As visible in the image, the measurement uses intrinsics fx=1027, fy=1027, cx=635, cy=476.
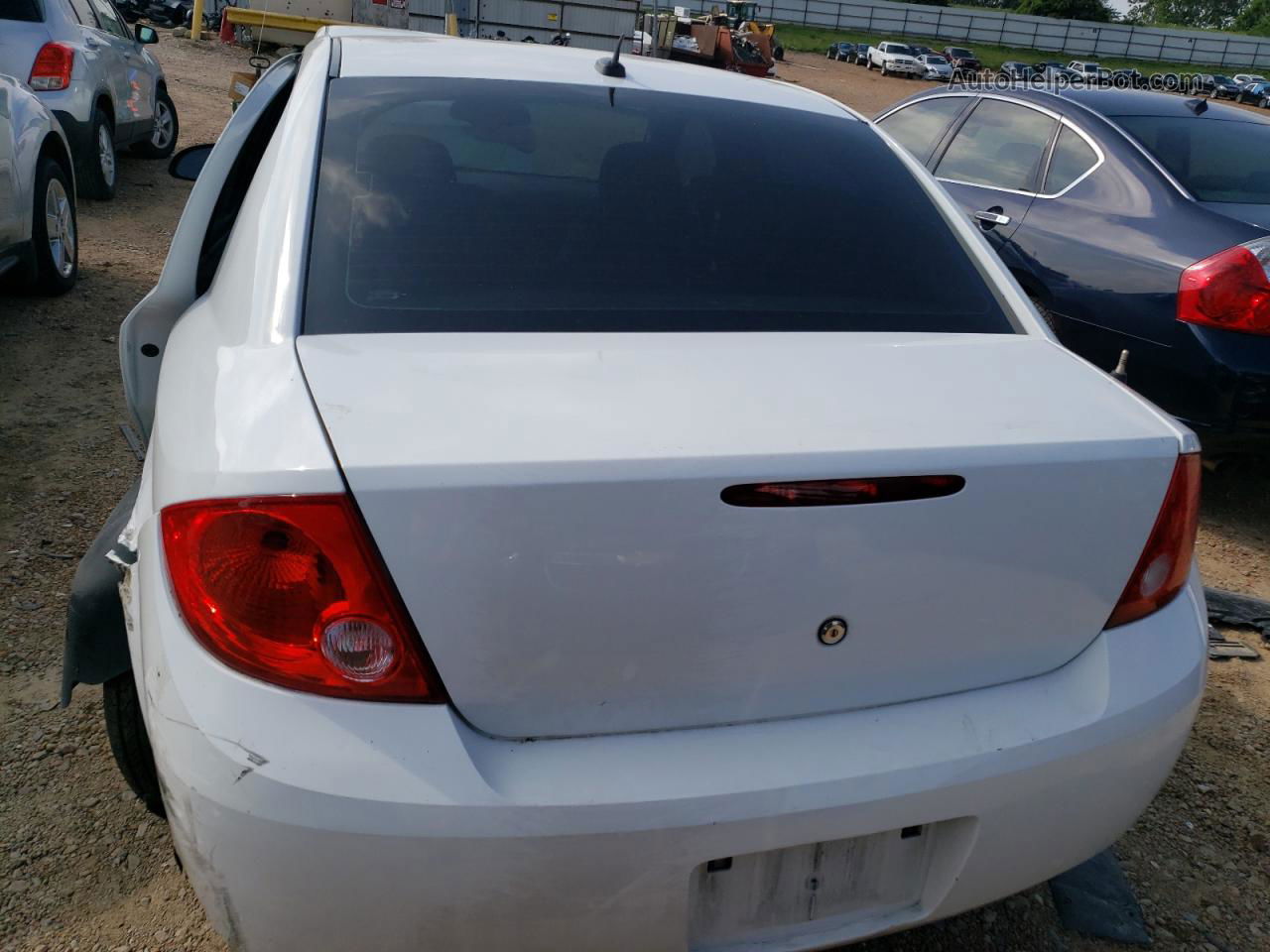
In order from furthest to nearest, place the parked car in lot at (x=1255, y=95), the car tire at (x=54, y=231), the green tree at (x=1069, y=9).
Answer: the green tree at (x=1069, y=9) < the parked car in lot at (x=1255, y=95) < the car tire at (x=54, y=231)

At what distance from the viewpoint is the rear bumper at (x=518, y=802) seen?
1310 mm

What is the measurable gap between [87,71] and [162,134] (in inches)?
107

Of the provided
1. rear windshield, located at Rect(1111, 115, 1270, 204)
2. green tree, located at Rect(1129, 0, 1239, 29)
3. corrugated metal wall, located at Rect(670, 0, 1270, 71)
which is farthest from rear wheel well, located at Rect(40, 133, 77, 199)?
green tree, located at Rect(1129, 0, 1239, 29)

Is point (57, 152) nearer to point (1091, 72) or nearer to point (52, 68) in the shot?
point (52, 68)

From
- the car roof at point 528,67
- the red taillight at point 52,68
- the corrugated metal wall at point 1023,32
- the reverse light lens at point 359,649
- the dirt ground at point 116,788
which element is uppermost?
the corrugated metal wall at point 1023,32

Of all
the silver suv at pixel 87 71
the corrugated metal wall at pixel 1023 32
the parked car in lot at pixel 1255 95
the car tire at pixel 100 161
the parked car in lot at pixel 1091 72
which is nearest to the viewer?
the parked car in lot at pixel 1091 72

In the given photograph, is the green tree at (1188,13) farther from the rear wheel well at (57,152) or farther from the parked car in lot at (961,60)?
the rear wheel well at (57,152)

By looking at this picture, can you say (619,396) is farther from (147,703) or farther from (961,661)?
(147,703)

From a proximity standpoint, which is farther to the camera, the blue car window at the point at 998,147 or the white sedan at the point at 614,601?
the blue car window at the point at 998,147

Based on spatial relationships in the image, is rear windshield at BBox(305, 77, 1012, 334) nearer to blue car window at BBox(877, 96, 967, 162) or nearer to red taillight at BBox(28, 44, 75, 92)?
blue car window at BBox(877, 96, 967, 162)

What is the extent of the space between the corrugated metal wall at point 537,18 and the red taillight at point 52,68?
41.1 feet

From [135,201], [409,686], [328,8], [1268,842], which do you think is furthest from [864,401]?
[328,8]

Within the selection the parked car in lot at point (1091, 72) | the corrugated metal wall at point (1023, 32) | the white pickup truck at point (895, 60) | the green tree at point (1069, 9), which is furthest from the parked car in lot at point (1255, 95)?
the green tree at point (1069, 9)

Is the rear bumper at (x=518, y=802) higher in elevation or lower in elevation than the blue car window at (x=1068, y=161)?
lower
